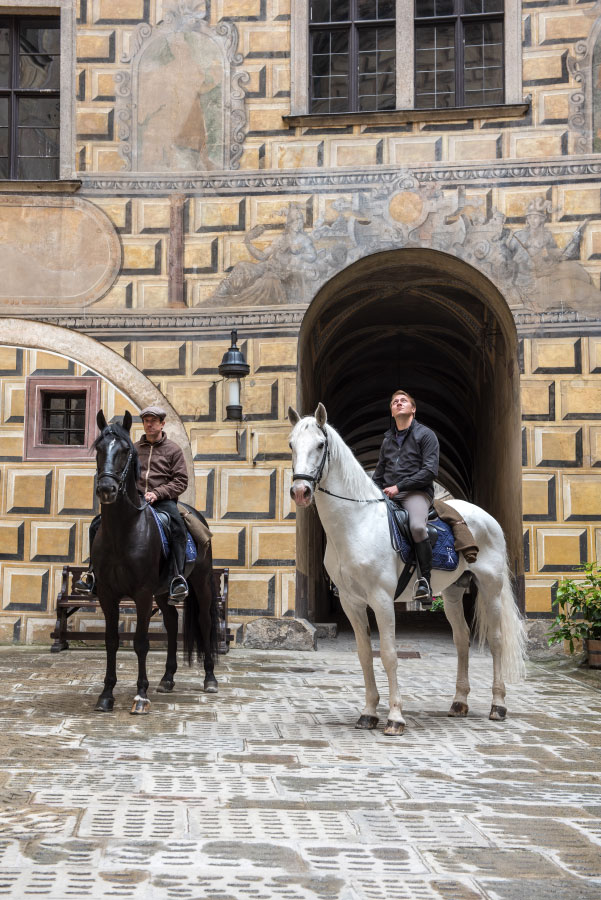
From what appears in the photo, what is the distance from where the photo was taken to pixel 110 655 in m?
7.98

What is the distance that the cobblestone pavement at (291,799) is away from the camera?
12.4 feet

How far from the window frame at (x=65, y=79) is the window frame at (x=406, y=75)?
9.27 ft

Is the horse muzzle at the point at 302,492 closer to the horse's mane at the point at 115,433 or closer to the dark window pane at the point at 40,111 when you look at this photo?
the horse's mane at the point at 115,433

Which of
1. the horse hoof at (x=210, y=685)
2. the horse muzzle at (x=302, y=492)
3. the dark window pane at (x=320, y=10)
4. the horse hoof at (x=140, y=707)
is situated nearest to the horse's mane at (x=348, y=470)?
the horse muzzle at (x=302, y=492)

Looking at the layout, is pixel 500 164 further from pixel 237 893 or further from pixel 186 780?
pixel 237 893

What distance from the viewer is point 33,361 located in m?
13.1

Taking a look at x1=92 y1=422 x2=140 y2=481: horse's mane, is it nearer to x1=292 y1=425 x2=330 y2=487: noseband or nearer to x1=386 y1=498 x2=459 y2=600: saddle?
x1=292 y1=425 x2=330 y2=487: noseband

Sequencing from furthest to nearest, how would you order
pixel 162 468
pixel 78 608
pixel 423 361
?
1. pixel 423 361
2. pixel 78 608
3. pixel 162 468

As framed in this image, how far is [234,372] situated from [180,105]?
3.64 meters

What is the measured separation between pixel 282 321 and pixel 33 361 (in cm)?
317

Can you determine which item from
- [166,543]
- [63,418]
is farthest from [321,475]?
[63,418]

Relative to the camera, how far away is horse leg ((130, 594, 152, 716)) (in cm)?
770

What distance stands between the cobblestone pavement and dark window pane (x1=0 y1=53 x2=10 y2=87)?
8563mm

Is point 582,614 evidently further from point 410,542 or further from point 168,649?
point 168,649
